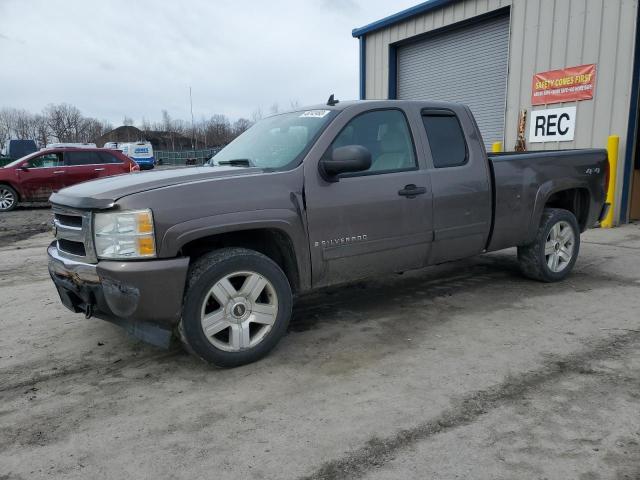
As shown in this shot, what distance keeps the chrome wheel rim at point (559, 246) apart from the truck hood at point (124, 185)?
3.36m

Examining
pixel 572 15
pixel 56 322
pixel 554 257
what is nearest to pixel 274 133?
pixel 56 322

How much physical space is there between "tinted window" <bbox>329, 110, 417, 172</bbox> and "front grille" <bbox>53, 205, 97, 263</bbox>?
187 cm

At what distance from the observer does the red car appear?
1369 cm

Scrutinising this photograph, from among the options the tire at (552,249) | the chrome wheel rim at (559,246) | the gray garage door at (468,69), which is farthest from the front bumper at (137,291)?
the gray garage door at (468,69)

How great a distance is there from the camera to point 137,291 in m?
2.99

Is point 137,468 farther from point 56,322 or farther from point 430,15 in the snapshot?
point 430,15

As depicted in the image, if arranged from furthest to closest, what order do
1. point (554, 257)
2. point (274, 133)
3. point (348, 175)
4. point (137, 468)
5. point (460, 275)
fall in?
point (460, 275), point (554, 257), point (274, 133), point (348, 175), point (137, 468)

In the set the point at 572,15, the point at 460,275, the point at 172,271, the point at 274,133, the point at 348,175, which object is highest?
the point at 572,15

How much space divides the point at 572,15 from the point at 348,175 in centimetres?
804

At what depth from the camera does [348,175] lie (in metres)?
3.80

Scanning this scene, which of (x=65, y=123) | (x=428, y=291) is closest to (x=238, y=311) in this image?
(x=428, y=291)

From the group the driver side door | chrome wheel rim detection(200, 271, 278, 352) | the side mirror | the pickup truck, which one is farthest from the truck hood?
the driver side door

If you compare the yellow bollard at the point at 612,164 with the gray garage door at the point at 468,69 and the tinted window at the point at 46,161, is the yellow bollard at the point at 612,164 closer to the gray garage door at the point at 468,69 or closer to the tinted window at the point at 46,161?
the gray garage door at the point at 468,69

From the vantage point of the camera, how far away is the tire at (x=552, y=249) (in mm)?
5172
